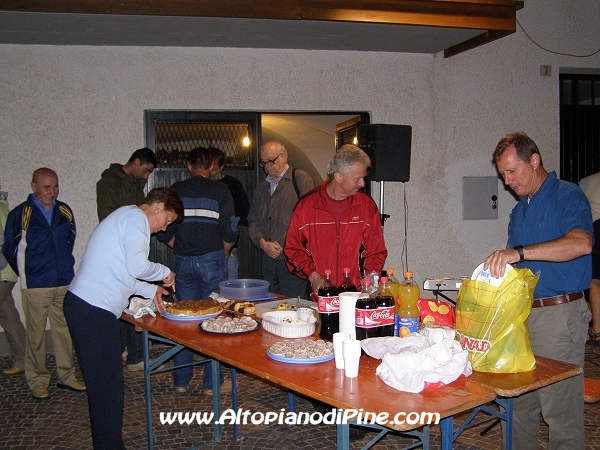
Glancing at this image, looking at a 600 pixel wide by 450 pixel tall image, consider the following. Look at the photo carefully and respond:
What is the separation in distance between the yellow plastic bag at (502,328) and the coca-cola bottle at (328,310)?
2.25ft

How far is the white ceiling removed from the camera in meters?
5.30

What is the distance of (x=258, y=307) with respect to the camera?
364 cm

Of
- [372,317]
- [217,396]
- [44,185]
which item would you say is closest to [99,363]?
[217,396]

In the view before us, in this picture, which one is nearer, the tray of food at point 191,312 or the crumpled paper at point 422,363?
the crumpled paper at point 422,363

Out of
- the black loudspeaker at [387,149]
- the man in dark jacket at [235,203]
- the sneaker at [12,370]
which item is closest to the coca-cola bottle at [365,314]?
the man in dark jacket at [235,203]

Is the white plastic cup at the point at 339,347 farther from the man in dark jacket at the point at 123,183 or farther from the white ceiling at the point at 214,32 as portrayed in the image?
the white ceiling at the point at 214,32

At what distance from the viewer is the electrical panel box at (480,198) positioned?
23.6 ft

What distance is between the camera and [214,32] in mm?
5758

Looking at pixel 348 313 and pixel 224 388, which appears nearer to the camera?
pixel 348 313

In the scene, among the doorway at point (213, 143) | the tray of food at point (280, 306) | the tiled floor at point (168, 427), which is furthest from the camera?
the doorway at point (213, 143)

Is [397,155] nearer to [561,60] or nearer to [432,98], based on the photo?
[432,98]

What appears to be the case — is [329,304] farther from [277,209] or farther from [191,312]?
[277,209]

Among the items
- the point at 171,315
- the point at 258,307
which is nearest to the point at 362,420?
the point at 258,307

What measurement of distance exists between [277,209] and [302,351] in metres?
2.87
